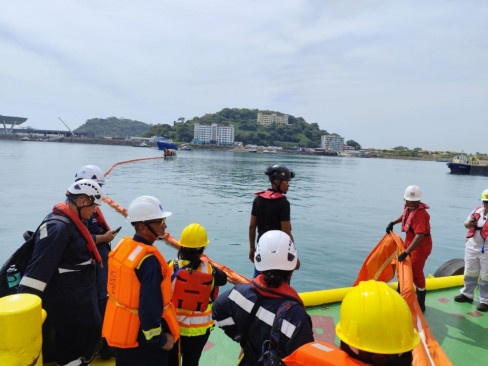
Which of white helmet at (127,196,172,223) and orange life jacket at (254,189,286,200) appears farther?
orange life jacket at (254,189,286,200)

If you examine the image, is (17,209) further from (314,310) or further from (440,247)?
(440,247)

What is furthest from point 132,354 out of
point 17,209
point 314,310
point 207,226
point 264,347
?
point 17,209

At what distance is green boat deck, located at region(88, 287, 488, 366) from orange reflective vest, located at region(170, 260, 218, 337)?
1.17 metres

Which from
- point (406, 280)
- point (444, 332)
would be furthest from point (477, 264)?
point (406, 280)

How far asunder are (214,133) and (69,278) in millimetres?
169690

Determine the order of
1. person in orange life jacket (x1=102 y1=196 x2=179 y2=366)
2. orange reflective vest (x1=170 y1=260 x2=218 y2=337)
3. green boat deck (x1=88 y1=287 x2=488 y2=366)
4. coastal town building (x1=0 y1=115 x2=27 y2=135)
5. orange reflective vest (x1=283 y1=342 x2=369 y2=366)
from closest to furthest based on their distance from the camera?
orange reflective vest (x1=283 y1=342 x2=369 y2=366) < person in orange life jacket (x1=102 y1=196 x2=179 y2=366) < orange reflective vest (x1=170 y1=260 x2=218 y2=337) < green boat deck (x1=88 y1=287 x2=488 y2=366) < coastal town building (x1=0 y1=115 x2=27 y2=135)

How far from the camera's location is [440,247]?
1331 cm

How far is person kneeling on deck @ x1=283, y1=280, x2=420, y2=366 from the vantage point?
1303mm

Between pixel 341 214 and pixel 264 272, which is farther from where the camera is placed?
pixel 341 214

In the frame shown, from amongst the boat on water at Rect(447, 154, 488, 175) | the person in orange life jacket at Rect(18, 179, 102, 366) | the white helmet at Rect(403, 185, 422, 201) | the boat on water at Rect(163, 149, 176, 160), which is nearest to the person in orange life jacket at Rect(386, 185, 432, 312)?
the white helmet at Rect(403, 185, 422, 201)

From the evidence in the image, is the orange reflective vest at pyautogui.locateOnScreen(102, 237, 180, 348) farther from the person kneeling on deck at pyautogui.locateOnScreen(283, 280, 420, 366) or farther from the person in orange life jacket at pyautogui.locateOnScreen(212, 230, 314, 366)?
the person kneeling on deck at pyautogui.locateOnScreen(283, 280, 420, 366)

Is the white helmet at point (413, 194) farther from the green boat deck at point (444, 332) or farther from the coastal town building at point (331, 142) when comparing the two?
the coastal town building at point (331, 142)

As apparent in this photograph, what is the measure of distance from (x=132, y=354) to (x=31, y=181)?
2789cm

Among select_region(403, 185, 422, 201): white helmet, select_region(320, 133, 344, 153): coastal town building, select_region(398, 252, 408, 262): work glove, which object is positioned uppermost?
select_region(320, 133, 344, 153): coastal town building
